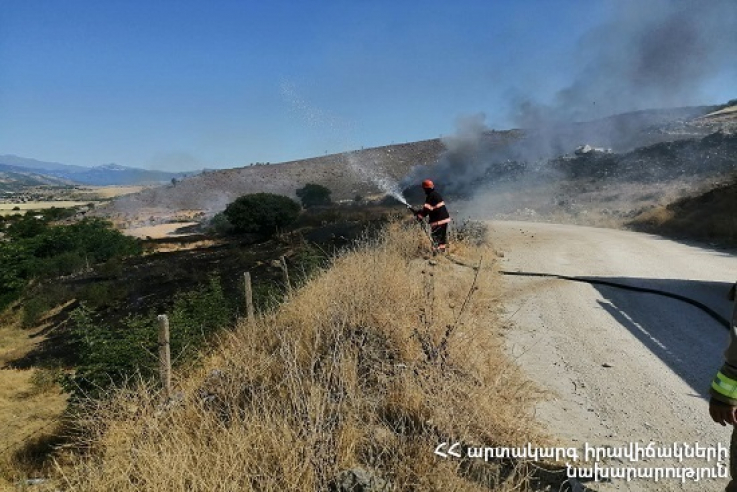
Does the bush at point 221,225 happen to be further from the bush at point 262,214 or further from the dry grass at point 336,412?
the dry grass at point 336,412

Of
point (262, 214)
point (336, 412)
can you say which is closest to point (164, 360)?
point (336, 412)

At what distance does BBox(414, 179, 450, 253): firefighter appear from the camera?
9059 mm

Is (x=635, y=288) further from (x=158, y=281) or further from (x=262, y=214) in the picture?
(x=262, y=214)

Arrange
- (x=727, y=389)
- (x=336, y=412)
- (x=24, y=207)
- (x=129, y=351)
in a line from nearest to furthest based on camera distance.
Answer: (x=727, y=389), (x=336, y=412), (x=129, y=351), (x=24, y=207)

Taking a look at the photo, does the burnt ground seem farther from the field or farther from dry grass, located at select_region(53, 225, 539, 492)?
the field

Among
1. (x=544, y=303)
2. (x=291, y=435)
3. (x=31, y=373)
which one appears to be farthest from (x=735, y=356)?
(x=31, y=373)

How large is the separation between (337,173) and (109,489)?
6368 centimetres

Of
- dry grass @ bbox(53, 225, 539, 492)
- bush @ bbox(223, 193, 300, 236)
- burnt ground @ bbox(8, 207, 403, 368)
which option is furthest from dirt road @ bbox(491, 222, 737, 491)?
bush @ bbox(223, 193, 300, 236)

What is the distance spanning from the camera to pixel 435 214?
30.4ft

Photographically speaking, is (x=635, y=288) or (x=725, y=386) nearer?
(x=725, y=386)

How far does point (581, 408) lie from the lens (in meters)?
4.06

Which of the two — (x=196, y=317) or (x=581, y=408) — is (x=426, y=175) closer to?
(x=196, y=317)

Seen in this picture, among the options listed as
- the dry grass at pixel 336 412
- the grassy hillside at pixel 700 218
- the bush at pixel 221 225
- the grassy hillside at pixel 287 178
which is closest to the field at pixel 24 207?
the grassy hillside at pixel 287 178

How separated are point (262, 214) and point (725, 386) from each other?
107 ft
